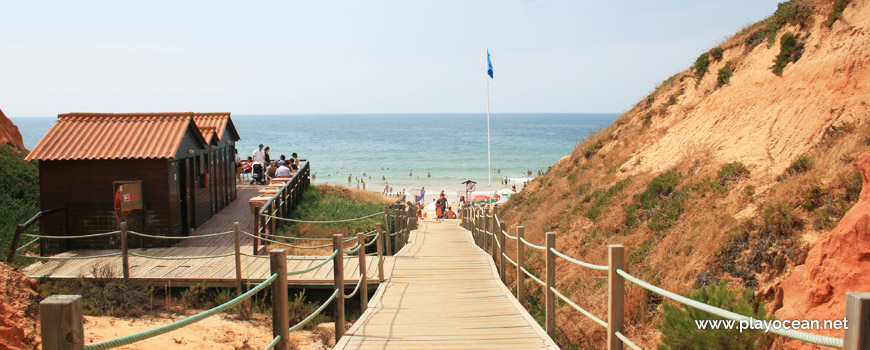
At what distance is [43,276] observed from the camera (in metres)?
10.4

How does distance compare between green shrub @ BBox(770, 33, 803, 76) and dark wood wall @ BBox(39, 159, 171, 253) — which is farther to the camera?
dark wood wall @ BBox(39, 159, 171, 253)

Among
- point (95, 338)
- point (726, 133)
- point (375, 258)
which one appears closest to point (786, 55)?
point (726, 133)

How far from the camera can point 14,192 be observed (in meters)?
18.0

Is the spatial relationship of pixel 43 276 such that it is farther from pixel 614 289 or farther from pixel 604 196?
pixel 604 196

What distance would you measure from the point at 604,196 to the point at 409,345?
8.38 m

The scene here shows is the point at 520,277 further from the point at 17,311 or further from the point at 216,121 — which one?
the point at 216,121

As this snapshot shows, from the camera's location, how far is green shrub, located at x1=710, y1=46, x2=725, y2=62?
16.6 meters

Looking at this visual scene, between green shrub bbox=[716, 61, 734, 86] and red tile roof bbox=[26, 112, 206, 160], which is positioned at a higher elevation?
green shrub bbox=[716, 61, 734, 86]

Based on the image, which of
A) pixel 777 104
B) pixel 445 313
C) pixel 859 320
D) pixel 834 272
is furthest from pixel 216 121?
pixel 859 320

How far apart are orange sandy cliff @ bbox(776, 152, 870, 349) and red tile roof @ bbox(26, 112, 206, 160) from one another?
12.9 m

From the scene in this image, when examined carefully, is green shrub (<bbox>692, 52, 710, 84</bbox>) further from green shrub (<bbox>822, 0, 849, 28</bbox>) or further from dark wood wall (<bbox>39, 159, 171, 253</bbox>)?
dark wood wall (<bbox>39, 159, 171, 253</bbox>)

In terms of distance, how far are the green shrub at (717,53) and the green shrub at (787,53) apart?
138 inches

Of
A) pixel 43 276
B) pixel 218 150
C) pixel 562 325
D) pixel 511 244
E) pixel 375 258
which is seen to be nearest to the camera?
pixel 562 325

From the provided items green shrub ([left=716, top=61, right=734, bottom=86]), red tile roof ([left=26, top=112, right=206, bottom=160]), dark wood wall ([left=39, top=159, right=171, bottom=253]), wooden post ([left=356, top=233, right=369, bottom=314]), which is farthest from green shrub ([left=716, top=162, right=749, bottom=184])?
dark wood wall ([left=39, top=159, right=171, bottom=253])
